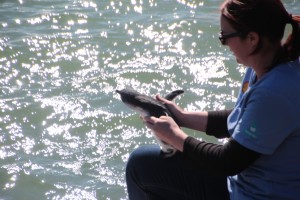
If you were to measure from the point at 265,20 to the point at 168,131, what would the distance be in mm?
806

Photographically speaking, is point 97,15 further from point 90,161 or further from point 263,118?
point 263,118

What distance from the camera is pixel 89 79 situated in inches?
275

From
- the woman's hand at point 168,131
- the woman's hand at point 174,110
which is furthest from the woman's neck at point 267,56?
the woman's hand at point 174,110

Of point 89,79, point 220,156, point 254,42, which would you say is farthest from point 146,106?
point 89,79

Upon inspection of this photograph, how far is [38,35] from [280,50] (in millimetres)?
6044

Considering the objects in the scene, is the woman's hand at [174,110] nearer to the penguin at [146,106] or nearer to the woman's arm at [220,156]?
the penguin at [146,106]

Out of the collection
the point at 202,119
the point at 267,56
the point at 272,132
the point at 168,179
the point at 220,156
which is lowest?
the point at 168,179

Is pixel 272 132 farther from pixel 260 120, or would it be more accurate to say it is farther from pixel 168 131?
pixel 168 131

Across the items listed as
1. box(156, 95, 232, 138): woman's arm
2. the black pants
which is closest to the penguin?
the black pants

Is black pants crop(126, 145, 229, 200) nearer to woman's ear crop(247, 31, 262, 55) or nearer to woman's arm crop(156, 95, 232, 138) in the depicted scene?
woman's arm crop(156, 95, 232, 138)

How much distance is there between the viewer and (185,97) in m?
6.48

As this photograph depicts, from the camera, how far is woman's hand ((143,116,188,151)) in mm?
3020

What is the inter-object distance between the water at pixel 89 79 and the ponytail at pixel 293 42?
2490 mm

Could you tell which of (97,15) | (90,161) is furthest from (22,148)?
(97,15)
